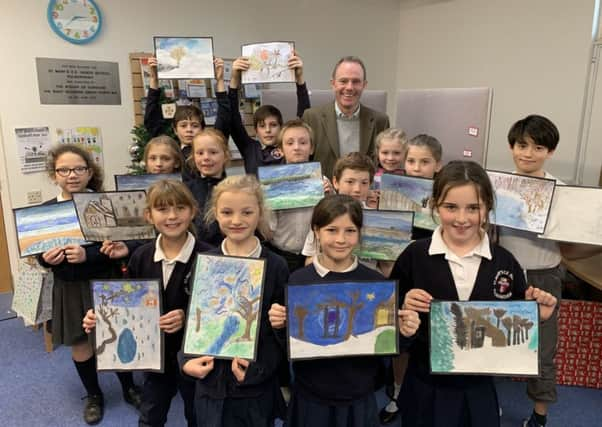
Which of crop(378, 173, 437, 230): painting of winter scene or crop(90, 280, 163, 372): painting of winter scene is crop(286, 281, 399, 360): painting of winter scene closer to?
crop(90, 280, 163, 372): painting of winter scene

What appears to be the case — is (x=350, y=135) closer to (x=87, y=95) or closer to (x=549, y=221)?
(x=549, y=221)

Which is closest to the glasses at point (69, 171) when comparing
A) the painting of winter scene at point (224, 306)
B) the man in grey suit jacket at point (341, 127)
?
→ the painting of winter scene at point (224, 306)

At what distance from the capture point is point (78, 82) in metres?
3.91

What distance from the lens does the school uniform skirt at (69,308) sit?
2215mm

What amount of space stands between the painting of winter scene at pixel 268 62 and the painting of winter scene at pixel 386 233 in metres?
1.33

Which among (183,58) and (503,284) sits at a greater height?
(183,58)

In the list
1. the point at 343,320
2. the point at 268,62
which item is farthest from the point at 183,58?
the point at 343,320

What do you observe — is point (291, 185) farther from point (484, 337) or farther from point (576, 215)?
point (576, 215)

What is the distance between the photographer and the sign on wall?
3787mm

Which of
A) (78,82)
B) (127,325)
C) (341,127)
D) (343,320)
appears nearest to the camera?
(343,320)

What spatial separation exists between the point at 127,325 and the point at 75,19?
3367mm

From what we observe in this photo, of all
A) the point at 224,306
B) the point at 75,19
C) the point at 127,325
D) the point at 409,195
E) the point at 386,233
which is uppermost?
the point at 75,19

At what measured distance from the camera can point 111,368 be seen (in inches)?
63.2

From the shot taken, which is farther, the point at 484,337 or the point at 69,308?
the point at 69,308
